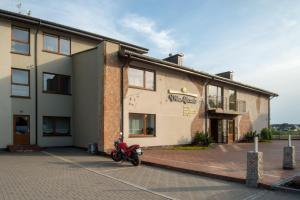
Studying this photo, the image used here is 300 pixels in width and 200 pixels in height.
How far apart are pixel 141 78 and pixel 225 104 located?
10626 millimetres

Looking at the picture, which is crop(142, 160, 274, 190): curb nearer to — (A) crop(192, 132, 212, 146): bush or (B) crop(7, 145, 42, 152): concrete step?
(B) crop(7, 145, 42, 152): concrete step

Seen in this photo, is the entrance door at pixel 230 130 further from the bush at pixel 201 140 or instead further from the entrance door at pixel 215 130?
the bush at pixel 201 140

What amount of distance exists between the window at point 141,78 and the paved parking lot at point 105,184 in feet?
22.1

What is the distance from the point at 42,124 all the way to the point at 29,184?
10.7m

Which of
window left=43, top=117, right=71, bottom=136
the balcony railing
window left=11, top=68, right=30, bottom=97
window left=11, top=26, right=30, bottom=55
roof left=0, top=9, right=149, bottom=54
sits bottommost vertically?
window left=43, top=117, right=71, bottom=136

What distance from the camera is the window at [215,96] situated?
25.4 meters

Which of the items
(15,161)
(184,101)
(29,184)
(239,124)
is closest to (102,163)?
(15,161)

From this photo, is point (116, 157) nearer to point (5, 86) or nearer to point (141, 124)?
point (141, 124)

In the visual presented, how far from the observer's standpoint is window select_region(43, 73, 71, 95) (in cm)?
1973

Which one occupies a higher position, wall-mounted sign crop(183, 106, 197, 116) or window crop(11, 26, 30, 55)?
window crop(11, 26, 30, 55)

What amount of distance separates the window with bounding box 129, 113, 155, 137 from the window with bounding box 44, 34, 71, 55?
6.30 metres

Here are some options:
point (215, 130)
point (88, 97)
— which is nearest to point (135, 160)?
point (88, 97)

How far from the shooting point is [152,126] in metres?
20.0

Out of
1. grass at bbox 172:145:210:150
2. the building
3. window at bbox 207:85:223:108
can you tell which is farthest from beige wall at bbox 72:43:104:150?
window at bbox 207:85:223:108
